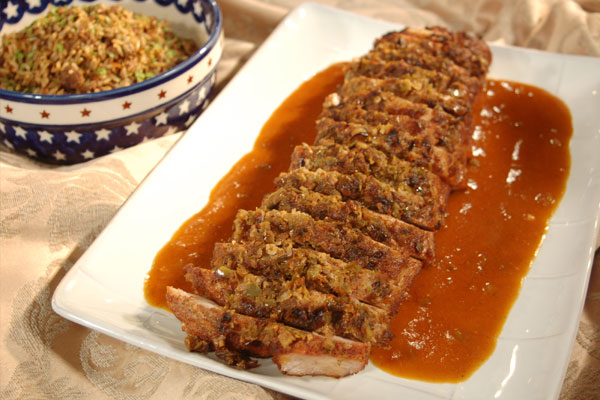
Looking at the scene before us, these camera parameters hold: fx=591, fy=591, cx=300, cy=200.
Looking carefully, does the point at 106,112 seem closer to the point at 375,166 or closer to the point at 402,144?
the point at 375,166

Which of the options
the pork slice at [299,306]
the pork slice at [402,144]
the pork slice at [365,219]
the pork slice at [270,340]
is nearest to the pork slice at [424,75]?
the pork slice at [402,144]

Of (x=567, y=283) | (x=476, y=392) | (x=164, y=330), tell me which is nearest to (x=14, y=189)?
(x=164, y=330)

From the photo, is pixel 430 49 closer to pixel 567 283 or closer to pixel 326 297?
pixel 567 283

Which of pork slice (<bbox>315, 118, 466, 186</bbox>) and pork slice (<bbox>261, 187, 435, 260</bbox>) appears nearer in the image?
pork slice (<bbox>261, 187, 435, 260</bbox>)

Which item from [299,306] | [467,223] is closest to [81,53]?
[299,306]

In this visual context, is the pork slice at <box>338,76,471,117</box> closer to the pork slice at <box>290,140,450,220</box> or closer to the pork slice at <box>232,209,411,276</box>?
the pork slice at <box>290,140,450,220</box>

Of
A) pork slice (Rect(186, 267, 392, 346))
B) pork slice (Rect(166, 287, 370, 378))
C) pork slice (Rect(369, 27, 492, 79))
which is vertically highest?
pork slice (Rect(369, 27, 492, 79))

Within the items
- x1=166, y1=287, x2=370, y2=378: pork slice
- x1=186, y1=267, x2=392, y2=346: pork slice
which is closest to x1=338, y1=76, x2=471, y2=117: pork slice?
x1=186, y1=267, x2=392, y2=346: pork slice
